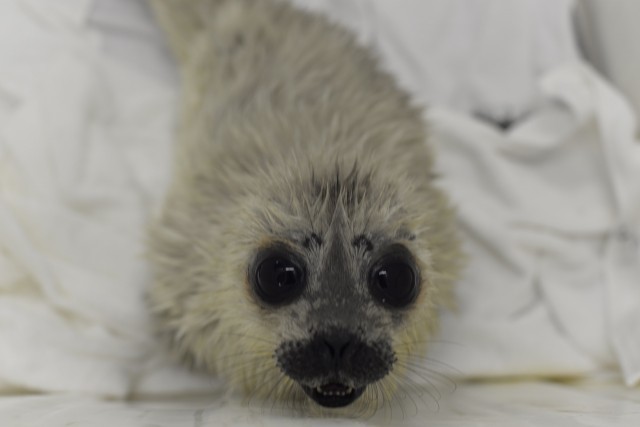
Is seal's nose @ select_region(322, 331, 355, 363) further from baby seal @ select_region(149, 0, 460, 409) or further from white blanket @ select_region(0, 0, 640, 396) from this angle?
white blanket @ select_region(0, 0, 640, 396)

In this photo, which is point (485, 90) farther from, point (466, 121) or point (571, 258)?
point (571, 258)

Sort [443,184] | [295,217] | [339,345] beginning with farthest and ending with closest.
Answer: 1. [443,184]
2. [295,217]
3. [339,345]

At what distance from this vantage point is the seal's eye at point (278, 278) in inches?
47.4

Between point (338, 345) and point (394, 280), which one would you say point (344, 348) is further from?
point (394, 280)

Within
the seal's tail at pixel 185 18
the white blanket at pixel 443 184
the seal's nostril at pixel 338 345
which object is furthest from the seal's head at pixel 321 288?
the seal's tail at pixel 185 18

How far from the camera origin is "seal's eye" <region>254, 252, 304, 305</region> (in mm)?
1205

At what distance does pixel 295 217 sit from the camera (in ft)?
4.15

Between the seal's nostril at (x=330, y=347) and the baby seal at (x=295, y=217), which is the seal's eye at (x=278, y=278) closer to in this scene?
the baby seal at (x=295, y=217)

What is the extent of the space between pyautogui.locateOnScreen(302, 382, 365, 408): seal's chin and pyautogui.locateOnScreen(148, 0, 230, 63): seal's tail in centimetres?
124

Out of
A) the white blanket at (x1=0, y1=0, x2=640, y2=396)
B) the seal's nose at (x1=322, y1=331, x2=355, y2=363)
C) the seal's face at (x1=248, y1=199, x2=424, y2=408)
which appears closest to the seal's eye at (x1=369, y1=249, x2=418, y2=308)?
the seal's face at (x1=248, y1=199, x2=424, y2=408)

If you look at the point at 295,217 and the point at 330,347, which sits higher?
the point at 295,217

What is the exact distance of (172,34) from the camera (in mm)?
2121

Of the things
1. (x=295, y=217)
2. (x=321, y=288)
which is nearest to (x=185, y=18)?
(x=295, y=217)

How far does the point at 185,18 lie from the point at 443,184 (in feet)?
3.06
